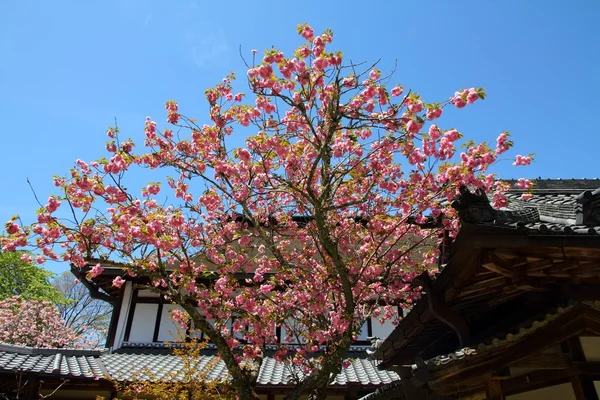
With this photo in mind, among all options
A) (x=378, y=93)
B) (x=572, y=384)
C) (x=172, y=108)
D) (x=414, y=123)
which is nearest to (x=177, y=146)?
(x=172, y=108)

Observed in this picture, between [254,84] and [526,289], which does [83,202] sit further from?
[526,289]

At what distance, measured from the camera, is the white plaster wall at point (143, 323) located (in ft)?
42.7

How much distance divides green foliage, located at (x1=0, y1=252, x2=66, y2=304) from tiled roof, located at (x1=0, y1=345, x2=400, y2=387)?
46.1ft

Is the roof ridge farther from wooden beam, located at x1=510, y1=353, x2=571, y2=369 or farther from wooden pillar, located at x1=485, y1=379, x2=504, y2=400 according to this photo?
wooden beam, located at x1=510, y1=353, x2=571, y2=369

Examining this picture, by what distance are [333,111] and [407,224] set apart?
118 inches

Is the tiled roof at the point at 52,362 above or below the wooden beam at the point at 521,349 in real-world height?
above

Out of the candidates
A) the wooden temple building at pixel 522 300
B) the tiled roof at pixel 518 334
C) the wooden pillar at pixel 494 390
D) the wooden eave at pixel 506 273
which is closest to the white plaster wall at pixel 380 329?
the wooden eave at pixel 506 273

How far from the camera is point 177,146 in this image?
7422mm

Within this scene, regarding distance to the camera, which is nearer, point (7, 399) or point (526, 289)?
point (526, 289)

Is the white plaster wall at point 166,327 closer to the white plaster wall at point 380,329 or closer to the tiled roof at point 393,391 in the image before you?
the white plaster wall at point 380,329

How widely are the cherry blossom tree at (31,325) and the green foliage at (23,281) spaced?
8.14 feet

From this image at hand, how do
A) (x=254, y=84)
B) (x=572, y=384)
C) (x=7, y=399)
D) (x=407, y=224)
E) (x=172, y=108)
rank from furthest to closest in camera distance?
(x=7, y=399)
(x=407, y=224)
(x=172, y=108)
(x=254, y=84)
(x=572, y=384)

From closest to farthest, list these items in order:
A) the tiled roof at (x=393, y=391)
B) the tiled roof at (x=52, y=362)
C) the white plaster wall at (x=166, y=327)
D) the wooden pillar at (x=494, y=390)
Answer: the wooden pillar at (x=494, y=390) → the tiled roof at (x=393, y=391) → the tiled roof at (x=52, y=362) → the white plaster wall at (x=166, y=327)

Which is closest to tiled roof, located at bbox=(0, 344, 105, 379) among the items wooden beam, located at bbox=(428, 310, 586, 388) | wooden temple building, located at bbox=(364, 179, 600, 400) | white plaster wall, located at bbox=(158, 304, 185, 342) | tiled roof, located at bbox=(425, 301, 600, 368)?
white plaster wall, located at bbox=(158, 304, 185, 342)
